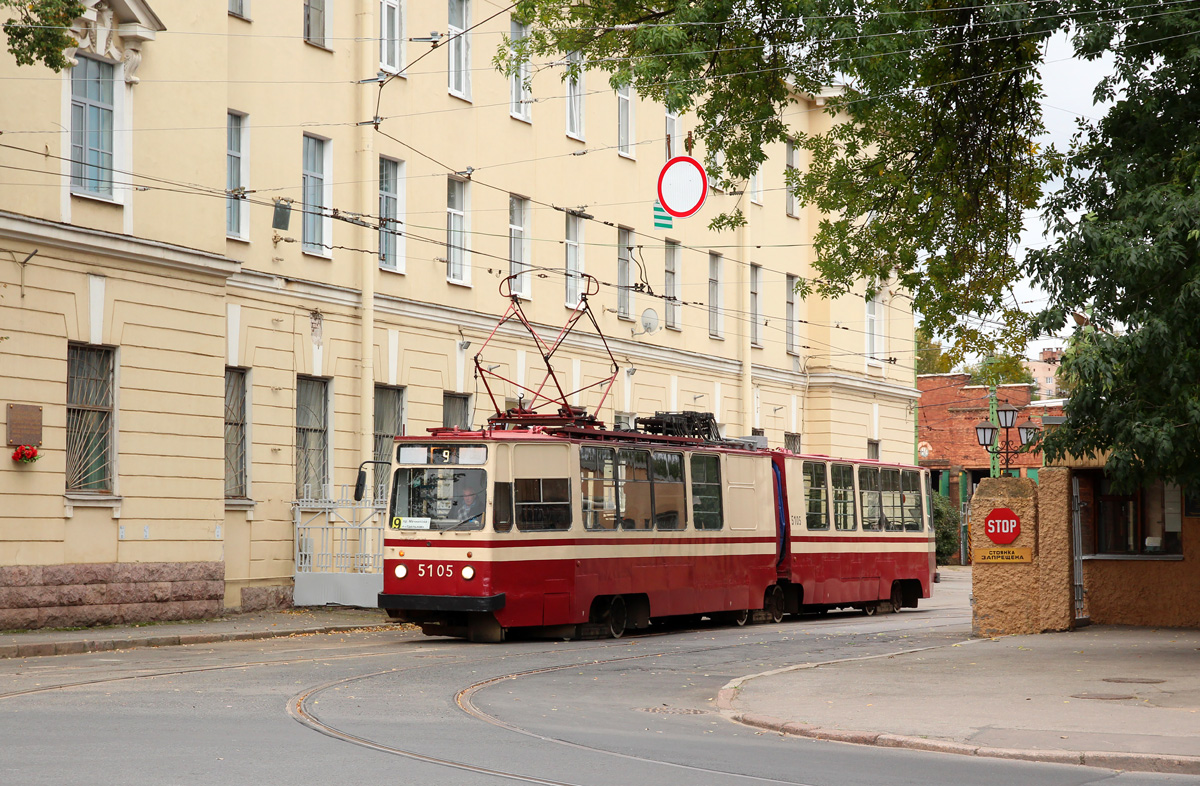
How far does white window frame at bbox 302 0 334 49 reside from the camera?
29125 millimetres

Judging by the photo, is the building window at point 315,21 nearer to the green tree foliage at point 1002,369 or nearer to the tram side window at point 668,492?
the tram side window at point 668,492

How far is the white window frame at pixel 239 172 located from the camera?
89.6 feet

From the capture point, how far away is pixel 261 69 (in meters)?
27.8

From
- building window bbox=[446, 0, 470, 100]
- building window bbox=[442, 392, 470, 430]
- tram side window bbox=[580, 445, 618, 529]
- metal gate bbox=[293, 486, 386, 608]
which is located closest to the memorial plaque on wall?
metal gate bbox=[293, 486, 386, 608]

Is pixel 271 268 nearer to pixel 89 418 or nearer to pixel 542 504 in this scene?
pixel 89 418

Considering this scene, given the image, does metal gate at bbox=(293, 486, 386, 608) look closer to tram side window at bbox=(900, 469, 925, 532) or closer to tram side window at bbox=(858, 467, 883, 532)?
tram side window at bbox=(858, 467, 883, 532)

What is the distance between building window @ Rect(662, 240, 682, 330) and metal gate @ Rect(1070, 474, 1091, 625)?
17.7 m

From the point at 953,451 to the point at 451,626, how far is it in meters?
44.8

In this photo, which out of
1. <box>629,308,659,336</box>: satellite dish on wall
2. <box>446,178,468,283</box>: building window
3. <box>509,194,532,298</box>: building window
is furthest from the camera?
<box>629,308,659,336</box>: satellite dish on wall

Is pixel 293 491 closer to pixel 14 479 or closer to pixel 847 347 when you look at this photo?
pixel 14 479

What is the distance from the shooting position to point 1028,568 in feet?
73.7

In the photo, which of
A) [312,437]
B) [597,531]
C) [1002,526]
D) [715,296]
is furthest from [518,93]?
[1002,526]

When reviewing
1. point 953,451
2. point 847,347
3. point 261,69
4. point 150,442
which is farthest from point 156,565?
point 953,451

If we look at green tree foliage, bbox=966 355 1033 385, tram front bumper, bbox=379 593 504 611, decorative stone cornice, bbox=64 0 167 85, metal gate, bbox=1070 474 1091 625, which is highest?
decorative stone cornice, bbox=64 0 167 85
